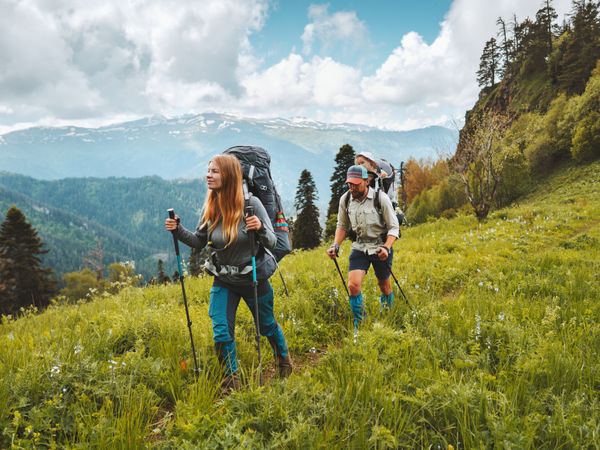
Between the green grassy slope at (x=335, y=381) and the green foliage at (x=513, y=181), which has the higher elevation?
the green foliage at (x=513, y=181)

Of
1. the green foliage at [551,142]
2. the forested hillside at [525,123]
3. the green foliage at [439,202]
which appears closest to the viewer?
the forested hillside at [525,123]

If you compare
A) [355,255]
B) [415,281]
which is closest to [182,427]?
[355,255]

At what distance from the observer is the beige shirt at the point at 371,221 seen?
5.41 metres

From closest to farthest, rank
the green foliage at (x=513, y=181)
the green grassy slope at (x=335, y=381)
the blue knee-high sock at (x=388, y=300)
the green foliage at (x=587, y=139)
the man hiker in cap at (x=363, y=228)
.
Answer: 1. the green grassy slope at (x=335, y=381)
2. the man hiker in cap at (x=363, y=228)
3. the blue knee-high sock at (x=388, y=300)
4. the green foliage at (x=587, y=139)
5. the green foliage at (x=513, y=181)

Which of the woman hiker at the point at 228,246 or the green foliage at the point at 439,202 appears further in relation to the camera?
the green foliage at the point at 439,202

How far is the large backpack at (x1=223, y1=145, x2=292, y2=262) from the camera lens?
4254mm

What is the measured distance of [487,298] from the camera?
6016 mm

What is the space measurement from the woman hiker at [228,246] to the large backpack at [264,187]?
0.73 feet

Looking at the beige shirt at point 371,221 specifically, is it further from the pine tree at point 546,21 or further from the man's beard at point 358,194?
the pine tree at point 546,21

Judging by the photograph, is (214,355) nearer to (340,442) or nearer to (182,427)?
(182,427)

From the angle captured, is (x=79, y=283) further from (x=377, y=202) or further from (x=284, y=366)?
(x=377, y=202)

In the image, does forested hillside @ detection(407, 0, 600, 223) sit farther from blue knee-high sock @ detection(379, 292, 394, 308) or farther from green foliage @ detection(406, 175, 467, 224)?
blue knee-high sock @ detection(379, 292, 394, 308)

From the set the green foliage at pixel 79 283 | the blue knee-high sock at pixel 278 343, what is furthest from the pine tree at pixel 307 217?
the green foliage at pixel 79 283

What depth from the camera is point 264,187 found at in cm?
433
